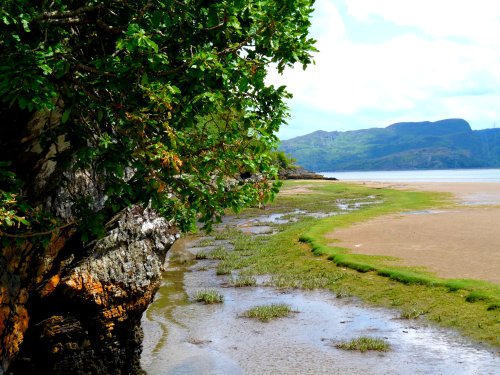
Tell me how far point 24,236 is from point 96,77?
3329 mm

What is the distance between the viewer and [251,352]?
16.5m

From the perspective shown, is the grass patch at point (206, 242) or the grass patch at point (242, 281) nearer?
the grass patch at point (242, 281)

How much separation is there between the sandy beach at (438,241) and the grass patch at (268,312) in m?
8.75

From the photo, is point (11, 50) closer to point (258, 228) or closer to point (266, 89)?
point (266, 89)

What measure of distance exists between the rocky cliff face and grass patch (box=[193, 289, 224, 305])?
8089 mm

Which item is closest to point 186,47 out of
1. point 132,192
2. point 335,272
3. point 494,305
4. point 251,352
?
point 132,192

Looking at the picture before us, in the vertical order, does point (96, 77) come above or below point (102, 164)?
above

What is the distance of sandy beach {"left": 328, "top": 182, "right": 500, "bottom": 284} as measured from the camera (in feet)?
84.2

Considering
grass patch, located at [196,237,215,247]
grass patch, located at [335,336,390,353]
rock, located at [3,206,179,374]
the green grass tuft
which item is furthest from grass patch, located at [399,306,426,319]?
grass patch, located at [196,237,215,247]

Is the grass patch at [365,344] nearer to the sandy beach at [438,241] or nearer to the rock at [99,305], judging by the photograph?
the rock at [99,305]

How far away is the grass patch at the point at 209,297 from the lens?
2284 cm

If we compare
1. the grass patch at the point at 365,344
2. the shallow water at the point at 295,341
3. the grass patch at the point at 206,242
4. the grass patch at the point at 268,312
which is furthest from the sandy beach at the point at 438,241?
the grass patch at the point at 206,242

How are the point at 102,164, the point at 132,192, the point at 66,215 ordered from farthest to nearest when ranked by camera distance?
the point at 66,215 < the point at 132,192 < the point at 102,164

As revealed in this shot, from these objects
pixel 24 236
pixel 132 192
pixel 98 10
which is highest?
pixel 98 10
